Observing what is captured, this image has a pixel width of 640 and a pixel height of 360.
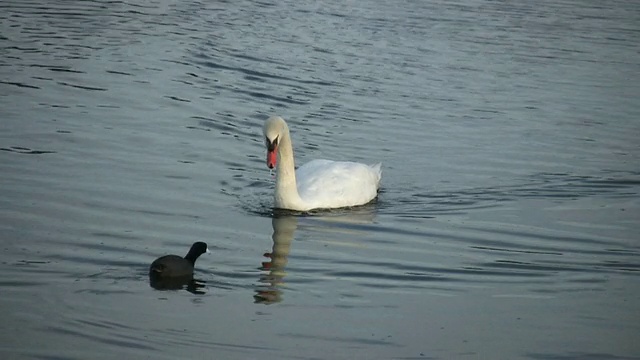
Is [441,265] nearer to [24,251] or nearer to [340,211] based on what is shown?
[340,211]

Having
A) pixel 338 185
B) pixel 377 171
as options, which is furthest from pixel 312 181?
pixel 377 171

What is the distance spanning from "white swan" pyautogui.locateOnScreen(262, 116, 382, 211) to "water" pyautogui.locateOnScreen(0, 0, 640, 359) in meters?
0.21

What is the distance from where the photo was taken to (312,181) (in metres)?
14.0

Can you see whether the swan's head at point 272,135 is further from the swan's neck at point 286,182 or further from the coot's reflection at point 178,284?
the coot's reflection at point 178,284

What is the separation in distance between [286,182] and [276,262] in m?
2.50

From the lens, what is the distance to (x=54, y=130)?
51.2 feet

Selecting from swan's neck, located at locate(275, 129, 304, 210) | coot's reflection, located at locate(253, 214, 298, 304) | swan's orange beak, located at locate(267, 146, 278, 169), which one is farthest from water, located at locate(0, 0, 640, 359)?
swan's orange beak, located at locate(267, 146, 278, 169)

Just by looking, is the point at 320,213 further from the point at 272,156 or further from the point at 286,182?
the point at 272,156

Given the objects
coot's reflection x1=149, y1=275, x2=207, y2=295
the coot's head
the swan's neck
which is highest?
the swan's neck

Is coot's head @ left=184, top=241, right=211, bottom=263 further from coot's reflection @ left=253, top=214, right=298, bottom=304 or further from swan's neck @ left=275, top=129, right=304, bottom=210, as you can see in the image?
swan's neck @ left=275, top=129, right=304, bottom=210

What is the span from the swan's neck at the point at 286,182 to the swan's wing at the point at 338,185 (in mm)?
194

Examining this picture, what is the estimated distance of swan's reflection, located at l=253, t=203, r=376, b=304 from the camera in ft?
33.3

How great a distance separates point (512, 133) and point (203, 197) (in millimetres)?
6424

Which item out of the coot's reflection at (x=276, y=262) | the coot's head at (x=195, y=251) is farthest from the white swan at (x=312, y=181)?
the coot's head at (x=195, y=251)
